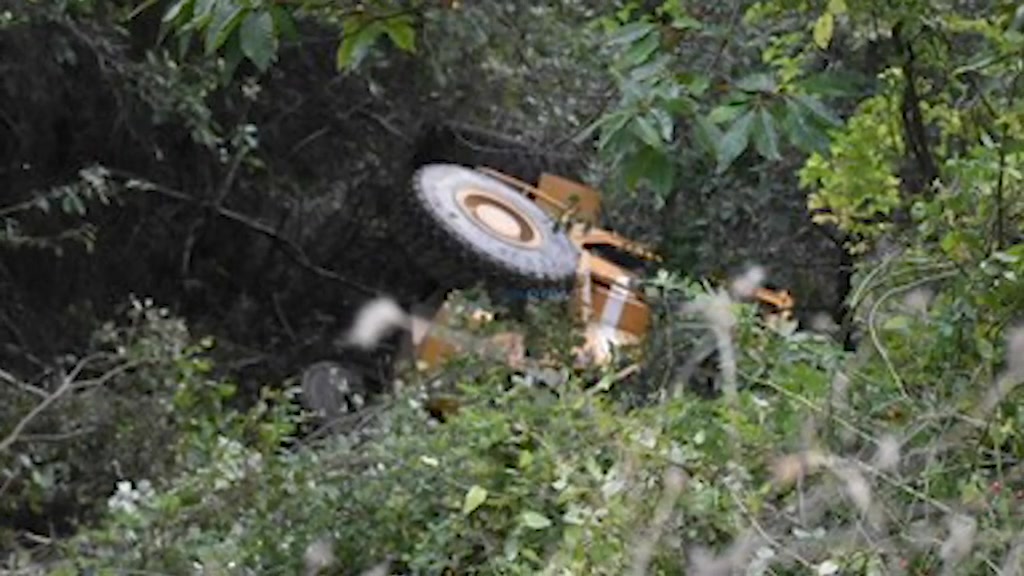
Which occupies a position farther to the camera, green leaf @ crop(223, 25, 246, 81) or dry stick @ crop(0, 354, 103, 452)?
dry stick @ crop(0, 354, 103, 452)

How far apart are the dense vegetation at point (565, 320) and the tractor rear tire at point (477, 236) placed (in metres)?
0.31

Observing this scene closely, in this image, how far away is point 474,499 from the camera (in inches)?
117

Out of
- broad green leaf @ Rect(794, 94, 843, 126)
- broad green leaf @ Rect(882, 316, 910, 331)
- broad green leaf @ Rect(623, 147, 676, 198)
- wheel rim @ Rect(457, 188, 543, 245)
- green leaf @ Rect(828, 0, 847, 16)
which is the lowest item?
wheel rim @ Rect(457, 188, 543, 245)

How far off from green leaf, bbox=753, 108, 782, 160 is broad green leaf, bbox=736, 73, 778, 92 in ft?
0.14

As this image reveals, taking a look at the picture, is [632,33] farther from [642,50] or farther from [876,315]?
[876,315]

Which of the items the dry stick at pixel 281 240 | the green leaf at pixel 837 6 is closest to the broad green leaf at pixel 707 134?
the green leaf at pixel 837 6

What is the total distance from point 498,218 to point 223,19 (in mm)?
5422

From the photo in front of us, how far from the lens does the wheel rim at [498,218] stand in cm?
774

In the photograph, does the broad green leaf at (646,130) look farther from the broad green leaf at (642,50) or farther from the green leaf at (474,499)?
the green leaf at (474,499)

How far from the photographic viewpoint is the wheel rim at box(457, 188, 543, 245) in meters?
7.74

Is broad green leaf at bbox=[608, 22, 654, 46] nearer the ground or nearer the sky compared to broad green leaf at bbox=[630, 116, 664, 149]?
nearer the sky

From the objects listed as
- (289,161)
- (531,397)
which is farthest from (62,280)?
(531,397)

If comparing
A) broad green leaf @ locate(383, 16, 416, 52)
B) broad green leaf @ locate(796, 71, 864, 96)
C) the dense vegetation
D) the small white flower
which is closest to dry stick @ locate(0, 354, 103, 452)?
the dense vegetation

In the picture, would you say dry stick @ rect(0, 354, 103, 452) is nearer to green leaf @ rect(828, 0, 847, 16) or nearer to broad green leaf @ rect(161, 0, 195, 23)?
broad green leaf @ rect(161, 0, 195, 23)
